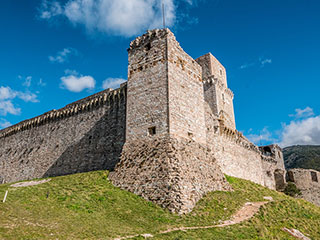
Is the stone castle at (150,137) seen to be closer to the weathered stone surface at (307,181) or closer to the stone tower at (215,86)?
the stone tower at (215,86)

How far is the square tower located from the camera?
566 inches

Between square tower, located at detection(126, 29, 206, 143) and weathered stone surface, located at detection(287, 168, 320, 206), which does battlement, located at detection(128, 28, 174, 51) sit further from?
weathered stone surface, located at detection(287, 168, 320, 206)

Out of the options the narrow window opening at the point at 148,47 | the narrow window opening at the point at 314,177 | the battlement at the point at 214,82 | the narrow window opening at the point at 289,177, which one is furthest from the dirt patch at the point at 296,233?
the narrow window opening at the point at 314,177

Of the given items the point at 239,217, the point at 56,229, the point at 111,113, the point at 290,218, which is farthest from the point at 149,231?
the point at 111,113

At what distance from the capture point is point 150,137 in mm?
14133

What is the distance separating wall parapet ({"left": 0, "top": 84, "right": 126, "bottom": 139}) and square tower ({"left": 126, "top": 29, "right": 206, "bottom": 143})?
3.48 meters

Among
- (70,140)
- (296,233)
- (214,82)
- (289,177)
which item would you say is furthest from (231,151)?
(289,177)

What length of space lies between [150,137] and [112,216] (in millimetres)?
5038

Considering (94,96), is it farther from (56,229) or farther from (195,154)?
(56,229)

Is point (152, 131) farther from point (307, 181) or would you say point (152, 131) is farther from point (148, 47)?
point (307, 181)

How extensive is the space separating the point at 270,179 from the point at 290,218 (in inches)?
900

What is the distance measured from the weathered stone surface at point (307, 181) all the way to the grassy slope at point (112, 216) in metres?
24.3

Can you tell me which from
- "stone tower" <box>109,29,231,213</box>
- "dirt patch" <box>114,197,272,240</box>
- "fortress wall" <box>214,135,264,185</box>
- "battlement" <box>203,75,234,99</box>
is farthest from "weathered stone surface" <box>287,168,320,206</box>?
"dirt patch" <box>114,197,272,240</box>

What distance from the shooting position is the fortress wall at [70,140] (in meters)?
19.0
